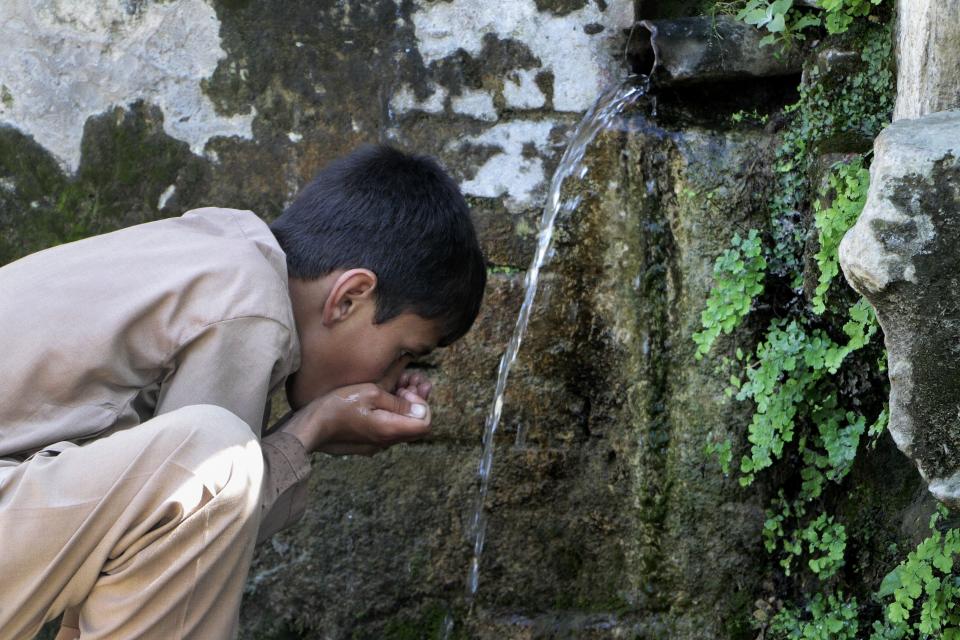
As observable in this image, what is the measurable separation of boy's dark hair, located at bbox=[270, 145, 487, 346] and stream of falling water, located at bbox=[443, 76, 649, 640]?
0.47 meters

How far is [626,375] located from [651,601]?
0.51 meters

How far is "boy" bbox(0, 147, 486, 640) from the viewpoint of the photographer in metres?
1.61

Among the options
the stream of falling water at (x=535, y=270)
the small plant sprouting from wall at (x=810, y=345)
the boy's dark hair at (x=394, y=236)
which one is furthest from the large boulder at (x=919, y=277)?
the stream of falling water at (x=535, y=270)

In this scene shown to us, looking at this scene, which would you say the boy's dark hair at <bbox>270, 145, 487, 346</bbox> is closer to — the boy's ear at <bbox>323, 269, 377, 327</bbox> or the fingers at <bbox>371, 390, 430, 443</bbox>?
the boy's ear at <bbox>323, 269, 377, 327</bbox>

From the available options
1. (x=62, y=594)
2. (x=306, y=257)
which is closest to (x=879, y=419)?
(x=306, y=257)

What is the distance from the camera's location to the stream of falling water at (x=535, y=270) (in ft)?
8.76

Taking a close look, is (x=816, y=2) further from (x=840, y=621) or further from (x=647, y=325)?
(x=840, y=621)

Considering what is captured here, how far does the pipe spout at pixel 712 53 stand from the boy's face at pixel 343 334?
0.84 meters

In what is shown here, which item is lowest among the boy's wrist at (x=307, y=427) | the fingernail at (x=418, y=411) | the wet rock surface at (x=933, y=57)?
the fingernail at (x=418, y=411)

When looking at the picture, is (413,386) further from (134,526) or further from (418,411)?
(134,526)

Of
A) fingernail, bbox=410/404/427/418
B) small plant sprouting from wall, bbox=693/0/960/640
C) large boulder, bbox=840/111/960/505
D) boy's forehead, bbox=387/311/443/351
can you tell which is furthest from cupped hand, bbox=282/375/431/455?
large boulder, bbox=840/111/960/505

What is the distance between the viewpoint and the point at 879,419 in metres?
2.21

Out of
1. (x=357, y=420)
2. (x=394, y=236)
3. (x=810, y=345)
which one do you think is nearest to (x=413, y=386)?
(x=357, y=420)

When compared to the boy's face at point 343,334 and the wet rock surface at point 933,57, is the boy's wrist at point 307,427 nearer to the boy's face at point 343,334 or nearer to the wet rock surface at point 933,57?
the boy's face at point 343,334
